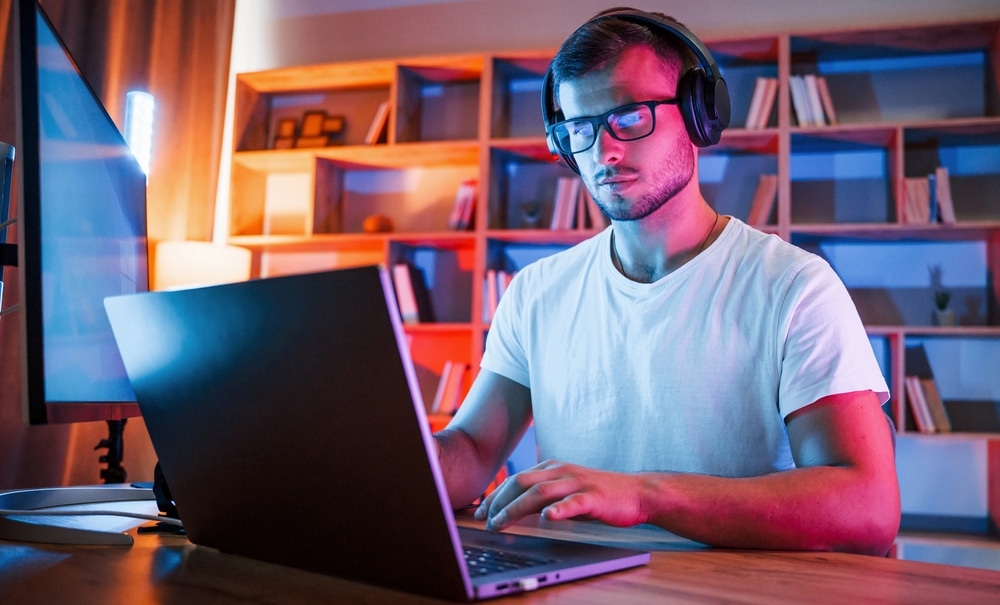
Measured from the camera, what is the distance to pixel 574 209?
3488mm

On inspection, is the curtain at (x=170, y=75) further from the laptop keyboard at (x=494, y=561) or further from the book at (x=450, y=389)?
the laptop keyboard at (x=494, y=561)

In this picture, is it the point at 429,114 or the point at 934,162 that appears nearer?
the point at 934,162

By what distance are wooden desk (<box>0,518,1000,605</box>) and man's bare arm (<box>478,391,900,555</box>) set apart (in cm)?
4

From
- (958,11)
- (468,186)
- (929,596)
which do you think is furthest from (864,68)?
(929,596)

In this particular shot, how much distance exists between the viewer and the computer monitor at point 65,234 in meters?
0.71

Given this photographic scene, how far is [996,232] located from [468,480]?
282 centimetres

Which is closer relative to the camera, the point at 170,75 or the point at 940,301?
the point at 940,301

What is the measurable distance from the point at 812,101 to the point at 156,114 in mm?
2714

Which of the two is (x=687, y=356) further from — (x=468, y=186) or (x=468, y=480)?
(x=468, y=186)

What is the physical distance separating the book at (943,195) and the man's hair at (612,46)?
2204 mm

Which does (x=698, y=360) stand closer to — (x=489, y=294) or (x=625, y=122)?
(x=625, y=122)

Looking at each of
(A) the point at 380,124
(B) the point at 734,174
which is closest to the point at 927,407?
(B) the point at 734,174

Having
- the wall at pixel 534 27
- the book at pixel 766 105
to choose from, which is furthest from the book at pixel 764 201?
the wall at pixel 534 27

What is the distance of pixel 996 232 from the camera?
3.15m
